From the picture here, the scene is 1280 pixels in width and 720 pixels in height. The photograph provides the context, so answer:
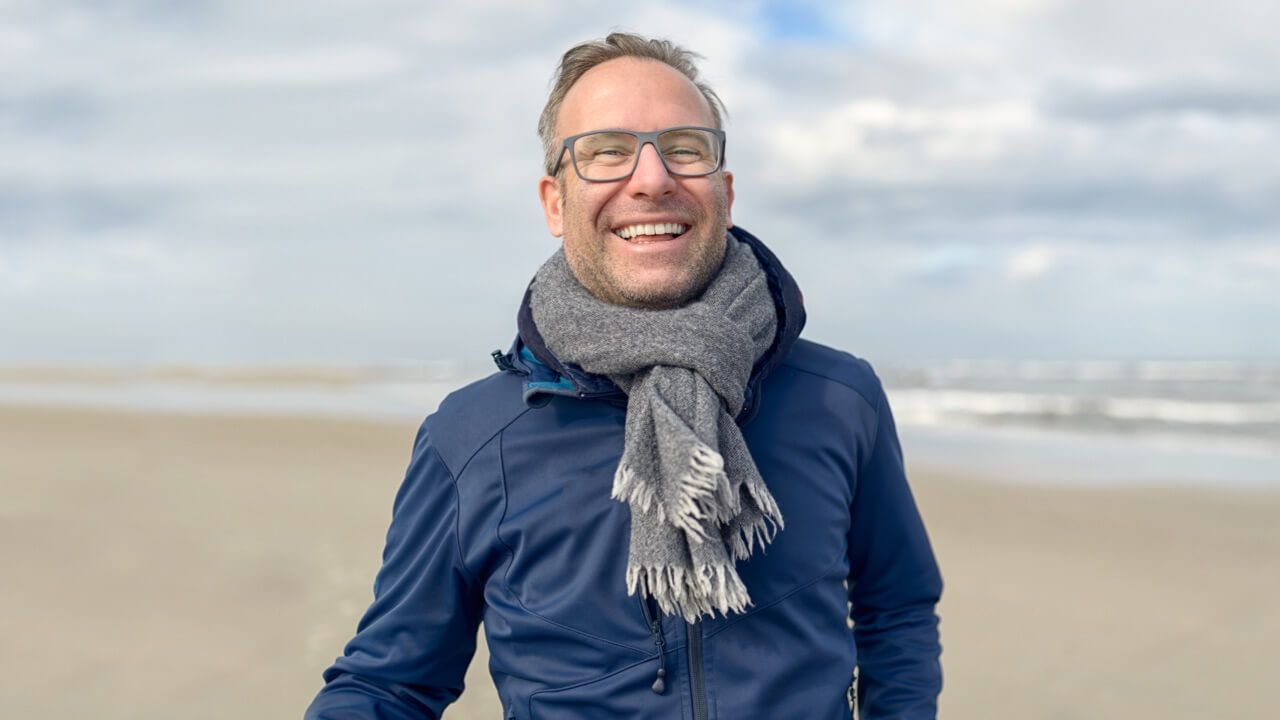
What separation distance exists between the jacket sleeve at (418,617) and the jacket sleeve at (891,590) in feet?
2.49

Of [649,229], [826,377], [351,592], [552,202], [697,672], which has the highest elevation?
[552,202]

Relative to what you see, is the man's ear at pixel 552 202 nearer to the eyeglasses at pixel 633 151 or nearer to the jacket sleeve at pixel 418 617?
the eyeglasses at pixel 633 151

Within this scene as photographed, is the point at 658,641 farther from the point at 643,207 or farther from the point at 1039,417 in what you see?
the point at 1039,417

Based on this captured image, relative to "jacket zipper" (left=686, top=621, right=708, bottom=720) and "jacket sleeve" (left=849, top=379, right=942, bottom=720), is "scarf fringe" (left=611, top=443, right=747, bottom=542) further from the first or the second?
"jacket sleeve" (left=849, top=379, right=942, bottom=720)

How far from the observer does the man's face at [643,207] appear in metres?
1.73

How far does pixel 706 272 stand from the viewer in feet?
5.84

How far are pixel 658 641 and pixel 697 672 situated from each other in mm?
83

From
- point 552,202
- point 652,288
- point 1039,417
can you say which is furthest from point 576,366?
point 1039,417

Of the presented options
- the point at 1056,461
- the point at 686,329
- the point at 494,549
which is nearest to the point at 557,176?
the point at 686,329

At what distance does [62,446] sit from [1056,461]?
1148cm

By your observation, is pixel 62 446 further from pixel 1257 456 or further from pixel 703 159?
pixel 1257 456

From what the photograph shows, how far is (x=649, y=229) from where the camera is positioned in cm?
174

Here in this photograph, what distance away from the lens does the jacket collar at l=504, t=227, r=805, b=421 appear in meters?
1.71

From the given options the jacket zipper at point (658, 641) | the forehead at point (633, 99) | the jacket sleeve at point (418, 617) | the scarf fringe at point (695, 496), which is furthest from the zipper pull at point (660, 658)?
the forehead at point (633, 99)
